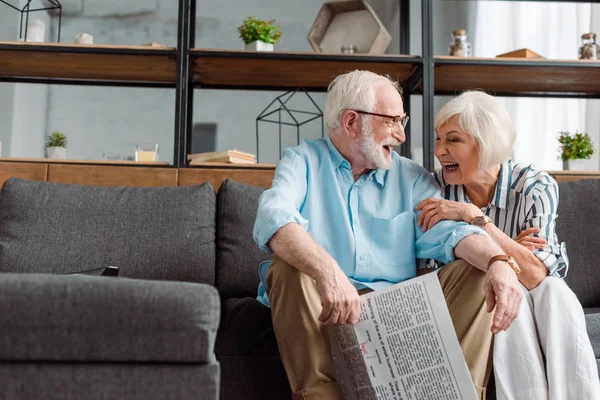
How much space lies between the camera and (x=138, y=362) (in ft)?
3.17

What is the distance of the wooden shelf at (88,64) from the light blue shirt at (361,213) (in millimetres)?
1088

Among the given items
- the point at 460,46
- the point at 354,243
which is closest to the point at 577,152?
the point at 460,46

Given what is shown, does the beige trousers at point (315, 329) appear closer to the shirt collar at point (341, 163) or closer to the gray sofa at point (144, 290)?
the gray sofa at point (144, 290)

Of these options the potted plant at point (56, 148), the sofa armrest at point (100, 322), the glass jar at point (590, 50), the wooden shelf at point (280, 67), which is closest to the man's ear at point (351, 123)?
the wooden shelf at point (280, 67)

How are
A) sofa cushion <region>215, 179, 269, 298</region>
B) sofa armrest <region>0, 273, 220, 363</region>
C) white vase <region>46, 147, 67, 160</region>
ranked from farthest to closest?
white vase <region>46, 147, 67, 160</region>, sofa cushion <region>215, 179, 269, 298</region>, sofa armrest <region>0, 273, 220, 363</region>

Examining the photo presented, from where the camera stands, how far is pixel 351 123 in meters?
1.88

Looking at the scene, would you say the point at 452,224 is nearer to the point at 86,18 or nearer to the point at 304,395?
the point at 304,395

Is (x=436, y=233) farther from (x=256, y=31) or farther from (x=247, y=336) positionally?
(x=256, y=31)

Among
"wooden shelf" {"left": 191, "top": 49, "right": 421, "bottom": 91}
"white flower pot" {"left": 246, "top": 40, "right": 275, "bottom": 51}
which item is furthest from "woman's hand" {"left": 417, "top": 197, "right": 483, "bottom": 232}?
"white flower pot" {"left": 246, "top": 40, "right": 275, "bottom": 51}

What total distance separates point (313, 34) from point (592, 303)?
1.58m

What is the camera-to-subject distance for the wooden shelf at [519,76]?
8.99ft

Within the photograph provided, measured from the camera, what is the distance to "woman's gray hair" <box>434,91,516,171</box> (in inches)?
73.7

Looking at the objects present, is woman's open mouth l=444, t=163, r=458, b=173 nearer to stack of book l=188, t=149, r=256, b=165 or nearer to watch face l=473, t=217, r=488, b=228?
watch face l=473, t=217, r=488, b=228

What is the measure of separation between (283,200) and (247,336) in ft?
1.12
